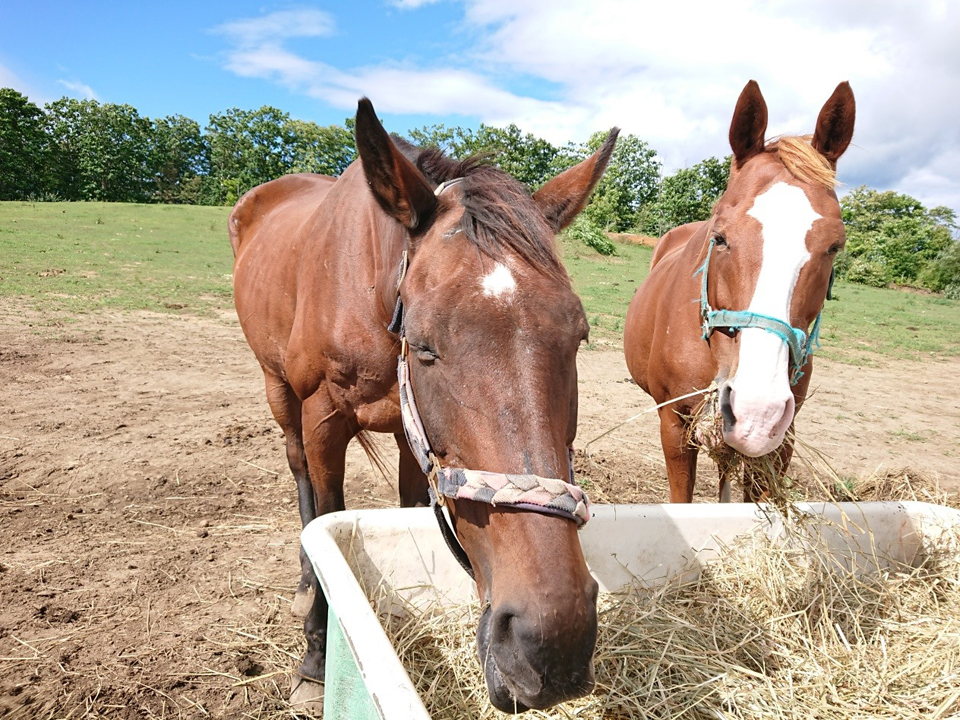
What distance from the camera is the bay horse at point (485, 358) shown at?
1.19m

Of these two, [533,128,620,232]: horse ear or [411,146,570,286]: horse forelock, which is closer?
[411,146,570,286]: horse forelock

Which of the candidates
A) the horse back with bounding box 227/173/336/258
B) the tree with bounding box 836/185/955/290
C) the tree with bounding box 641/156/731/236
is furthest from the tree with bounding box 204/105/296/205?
the horse back with bounding box 227/173/336/258

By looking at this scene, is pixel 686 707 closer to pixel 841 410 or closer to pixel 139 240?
pixel 841 410

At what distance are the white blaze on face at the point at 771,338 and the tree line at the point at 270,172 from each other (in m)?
20.9

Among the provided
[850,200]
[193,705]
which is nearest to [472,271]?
[193,705]

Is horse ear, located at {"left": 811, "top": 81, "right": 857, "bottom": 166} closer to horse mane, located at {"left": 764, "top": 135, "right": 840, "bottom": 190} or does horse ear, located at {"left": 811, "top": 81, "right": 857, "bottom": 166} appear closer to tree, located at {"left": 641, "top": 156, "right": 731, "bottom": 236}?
horse mane, located at {"left": 764, "top": 135, "right": 840, "bottom": 190}

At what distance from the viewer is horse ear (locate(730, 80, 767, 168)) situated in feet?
8.78

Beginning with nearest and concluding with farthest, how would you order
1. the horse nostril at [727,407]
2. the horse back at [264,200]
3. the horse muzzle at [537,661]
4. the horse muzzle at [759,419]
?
the horse muzzle at [537,661]
the horse muzzle at [759,419]
the horse nostril at [727,407]
the horse back at [264,200]

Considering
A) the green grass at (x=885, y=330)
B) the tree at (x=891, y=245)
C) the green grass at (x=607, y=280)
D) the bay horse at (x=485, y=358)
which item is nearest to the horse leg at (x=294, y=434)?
the bay horse at (x=485, y=358)

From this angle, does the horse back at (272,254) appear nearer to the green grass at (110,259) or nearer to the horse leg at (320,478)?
the horse leg at (320,478)

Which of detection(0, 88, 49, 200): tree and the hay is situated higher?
detection(0, 88, 49, 200): tree

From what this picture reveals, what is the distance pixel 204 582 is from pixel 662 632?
2.32 metres

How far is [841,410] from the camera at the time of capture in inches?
288

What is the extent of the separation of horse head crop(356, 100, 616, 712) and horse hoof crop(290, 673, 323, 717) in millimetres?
1336
